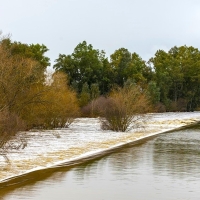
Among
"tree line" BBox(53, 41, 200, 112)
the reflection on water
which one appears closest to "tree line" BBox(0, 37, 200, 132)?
"tree line" BBox(53, 41, 200, 112)

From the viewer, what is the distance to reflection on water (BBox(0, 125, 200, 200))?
11.6m

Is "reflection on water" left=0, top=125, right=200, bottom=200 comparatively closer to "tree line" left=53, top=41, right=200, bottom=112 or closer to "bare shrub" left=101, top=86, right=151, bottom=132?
"bare shrub" left=101, top=86, right=151, bottom=132

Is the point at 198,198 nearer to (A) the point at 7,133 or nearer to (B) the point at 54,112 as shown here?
(A) the point at 7,133

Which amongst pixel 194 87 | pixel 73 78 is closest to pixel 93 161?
pixel 73 78

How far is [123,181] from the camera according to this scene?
13562 millimetres

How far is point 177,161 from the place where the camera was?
18.0 meters

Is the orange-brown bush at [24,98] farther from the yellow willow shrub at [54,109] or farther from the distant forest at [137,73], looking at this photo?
the distant forest at [137,73]

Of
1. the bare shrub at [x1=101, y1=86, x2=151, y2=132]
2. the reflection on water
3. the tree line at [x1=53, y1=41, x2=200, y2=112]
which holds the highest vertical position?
the tree line at [x1=53, y1=41, x2=200, y2=112]

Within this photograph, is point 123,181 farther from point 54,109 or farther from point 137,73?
point 137,73

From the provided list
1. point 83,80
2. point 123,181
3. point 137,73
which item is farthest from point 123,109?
point 137,73

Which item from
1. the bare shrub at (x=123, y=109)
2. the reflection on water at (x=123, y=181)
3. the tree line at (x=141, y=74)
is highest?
the tree line at (x=141, y=74)

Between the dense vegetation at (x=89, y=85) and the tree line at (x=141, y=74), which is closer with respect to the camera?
the dense vegetation at (x=89, y=85)

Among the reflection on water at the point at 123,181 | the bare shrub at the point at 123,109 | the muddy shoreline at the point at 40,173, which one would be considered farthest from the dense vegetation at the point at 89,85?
the reflection on water at the point at 123,181

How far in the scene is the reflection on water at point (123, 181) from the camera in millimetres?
11641
